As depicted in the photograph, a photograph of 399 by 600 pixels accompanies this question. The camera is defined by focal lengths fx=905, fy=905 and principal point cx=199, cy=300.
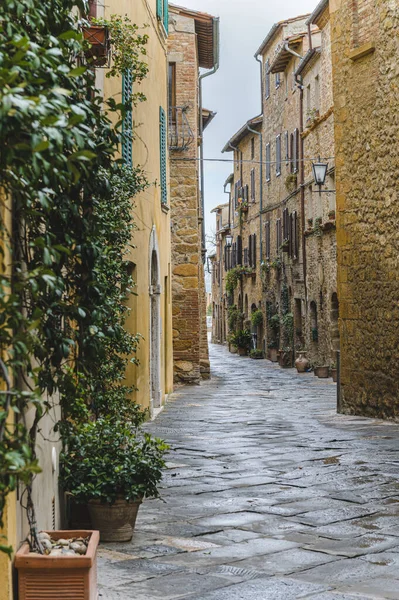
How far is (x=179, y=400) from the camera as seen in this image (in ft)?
53.4

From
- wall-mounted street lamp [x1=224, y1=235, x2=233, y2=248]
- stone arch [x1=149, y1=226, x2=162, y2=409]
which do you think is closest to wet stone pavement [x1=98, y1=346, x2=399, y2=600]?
stone arch [x1=149, y1=226, x2=162, y2=409]

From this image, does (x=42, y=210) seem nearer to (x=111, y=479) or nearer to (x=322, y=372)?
(x=111, y=479)

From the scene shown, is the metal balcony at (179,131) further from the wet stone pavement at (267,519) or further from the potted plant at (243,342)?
the potted plant at (243,342)

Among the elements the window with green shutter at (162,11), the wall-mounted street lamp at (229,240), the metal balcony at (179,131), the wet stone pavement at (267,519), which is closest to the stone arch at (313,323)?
the metal balcony at (179,131)

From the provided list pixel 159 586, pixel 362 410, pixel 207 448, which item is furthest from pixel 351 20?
pixel 159 586

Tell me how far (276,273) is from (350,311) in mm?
18336

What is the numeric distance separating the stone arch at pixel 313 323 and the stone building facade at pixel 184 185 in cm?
542

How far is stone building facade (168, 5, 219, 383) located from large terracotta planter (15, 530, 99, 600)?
626 inches

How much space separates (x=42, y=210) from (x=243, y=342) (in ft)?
109

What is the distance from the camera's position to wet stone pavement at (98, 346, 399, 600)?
465 centimetres

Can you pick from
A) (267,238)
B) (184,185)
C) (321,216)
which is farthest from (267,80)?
(184,185)

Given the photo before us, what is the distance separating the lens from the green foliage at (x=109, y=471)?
5.31 metres

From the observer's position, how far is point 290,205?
28844mm

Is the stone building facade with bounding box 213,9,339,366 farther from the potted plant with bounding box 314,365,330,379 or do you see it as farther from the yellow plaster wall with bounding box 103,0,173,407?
the yellow plaster wall with bounding box 103,0,173,407
